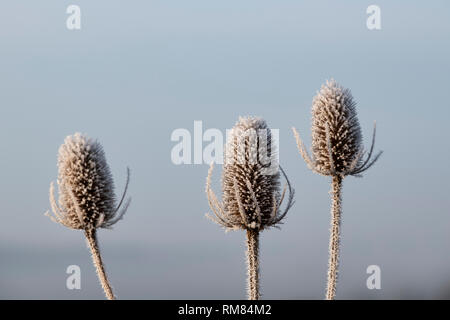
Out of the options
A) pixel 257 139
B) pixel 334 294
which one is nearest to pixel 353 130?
pixel 257 139

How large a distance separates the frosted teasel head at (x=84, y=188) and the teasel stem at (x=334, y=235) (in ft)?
9.76

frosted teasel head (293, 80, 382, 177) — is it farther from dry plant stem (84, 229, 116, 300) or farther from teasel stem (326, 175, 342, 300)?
dry plant stem (84, 229, 116, 300)

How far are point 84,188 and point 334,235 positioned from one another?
3612 mm

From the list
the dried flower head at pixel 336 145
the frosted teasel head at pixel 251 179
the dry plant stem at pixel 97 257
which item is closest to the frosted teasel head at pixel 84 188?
the dry plant stem at pixel 97 257

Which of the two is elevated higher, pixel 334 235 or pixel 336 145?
pixel 336 145

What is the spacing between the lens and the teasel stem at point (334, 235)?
9.26 meters

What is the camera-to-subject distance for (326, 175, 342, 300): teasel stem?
926 centimetres

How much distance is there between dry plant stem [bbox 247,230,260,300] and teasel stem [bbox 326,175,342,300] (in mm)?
1058

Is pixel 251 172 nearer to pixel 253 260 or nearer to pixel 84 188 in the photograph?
pixel 253 260

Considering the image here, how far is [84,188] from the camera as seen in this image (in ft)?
29.6

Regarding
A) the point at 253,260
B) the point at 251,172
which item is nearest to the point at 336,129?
the point at 251,172

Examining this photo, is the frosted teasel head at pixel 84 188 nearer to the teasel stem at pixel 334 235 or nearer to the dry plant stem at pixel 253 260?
the dry plant stem at pixel 253 260

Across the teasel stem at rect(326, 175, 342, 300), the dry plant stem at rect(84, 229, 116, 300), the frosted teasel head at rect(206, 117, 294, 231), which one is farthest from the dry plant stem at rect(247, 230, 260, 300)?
the dry plant stem at rect(84, 229, 116, 300)
